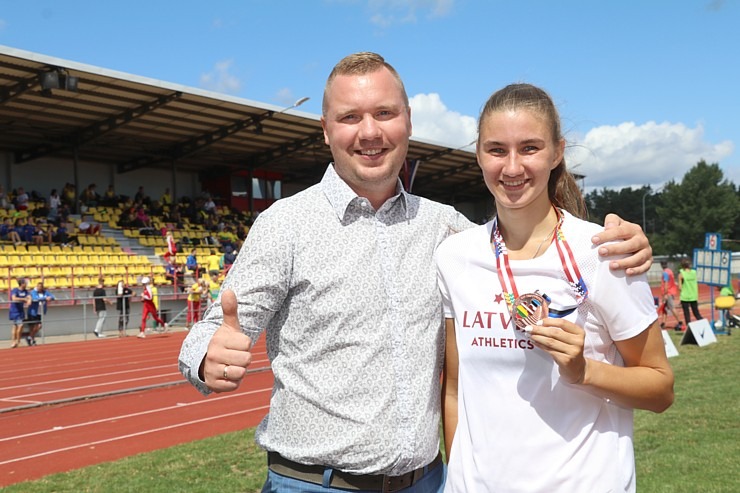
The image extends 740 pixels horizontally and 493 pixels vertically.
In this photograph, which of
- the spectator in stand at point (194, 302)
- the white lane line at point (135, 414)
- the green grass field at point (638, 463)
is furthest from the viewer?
the spectator in stand at point (194, 302)

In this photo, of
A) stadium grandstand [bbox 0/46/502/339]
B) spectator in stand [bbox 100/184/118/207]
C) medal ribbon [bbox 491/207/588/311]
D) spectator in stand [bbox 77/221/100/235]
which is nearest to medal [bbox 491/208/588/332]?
medal ribbon [bbox 491/207/588/311]

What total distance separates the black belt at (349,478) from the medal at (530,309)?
0.66m

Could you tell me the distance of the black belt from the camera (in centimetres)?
222

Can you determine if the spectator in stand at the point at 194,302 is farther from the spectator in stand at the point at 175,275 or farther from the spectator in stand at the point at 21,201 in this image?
the spectator in stand at the point at 21,201

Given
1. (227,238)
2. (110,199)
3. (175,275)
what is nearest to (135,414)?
(175,275)

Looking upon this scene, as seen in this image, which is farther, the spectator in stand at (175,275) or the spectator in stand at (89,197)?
the spectator in stand at (89,197)

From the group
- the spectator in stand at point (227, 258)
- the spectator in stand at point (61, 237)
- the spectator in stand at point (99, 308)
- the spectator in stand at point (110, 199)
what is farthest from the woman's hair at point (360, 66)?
the spectator in stand at point (110, 199)

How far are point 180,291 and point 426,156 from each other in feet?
55.2

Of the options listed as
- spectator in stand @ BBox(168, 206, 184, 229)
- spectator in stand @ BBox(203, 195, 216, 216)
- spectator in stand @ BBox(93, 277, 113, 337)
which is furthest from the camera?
spectator in stand @ BBox(203, 195, 216, 216)

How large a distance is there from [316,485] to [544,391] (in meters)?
0.73

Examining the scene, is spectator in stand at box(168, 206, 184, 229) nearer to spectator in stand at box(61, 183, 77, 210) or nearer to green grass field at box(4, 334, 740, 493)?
spectator in stand at box(61, 183, 77, 210)

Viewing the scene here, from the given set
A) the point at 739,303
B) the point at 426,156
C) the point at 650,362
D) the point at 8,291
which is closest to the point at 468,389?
the point at 650,362

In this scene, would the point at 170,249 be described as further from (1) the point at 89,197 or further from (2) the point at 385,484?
(2) the point at 385,484

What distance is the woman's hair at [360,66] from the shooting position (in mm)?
2410
